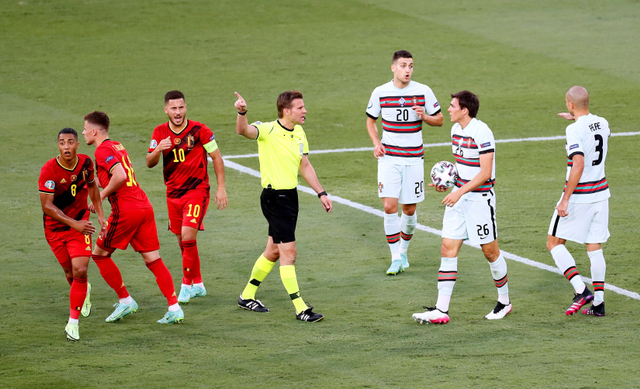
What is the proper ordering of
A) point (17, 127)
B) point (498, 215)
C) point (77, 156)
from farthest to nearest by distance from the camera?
point (17, 127) < point (498, 215) < point (77, 156)

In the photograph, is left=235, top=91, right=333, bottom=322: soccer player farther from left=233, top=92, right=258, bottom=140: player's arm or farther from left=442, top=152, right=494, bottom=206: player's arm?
left=442, top=152, right=494, bottom=206: player's arm

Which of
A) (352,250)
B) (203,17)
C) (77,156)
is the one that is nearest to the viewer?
(77,156)

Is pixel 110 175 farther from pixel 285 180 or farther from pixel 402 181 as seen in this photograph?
pixel 402 181

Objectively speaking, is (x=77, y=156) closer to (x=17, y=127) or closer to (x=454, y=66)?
(x=17, y=127)

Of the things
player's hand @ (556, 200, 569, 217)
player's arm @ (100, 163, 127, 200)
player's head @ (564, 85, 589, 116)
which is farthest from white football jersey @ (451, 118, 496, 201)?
player's arm @ (100, 163, 127, 200)

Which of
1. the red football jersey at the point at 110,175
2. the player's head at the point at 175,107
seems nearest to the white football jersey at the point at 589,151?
the player's head at the point at 175,107

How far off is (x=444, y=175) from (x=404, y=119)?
6.74 ft

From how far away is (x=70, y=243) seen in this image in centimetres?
775

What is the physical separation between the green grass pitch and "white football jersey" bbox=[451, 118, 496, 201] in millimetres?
1322

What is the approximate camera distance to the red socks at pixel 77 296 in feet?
24.9

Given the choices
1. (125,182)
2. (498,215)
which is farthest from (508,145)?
(125,182)

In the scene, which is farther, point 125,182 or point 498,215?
point 498,215

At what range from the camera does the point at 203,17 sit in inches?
1064

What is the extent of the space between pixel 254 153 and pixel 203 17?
1217cm
